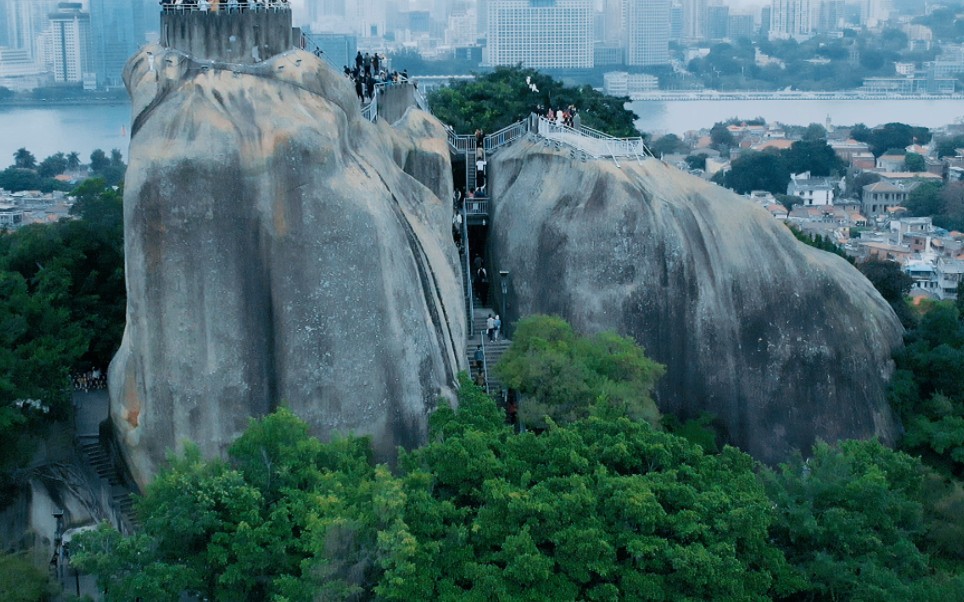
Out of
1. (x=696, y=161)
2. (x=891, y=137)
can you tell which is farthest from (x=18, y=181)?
(x=891, y=137)

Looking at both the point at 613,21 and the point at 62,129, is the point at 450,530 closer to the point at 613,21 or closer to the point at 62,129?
the point at 62,129

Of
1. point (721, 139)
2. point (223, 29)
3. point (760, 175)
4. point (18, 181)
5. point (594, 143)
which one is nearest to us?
point (223, 29)

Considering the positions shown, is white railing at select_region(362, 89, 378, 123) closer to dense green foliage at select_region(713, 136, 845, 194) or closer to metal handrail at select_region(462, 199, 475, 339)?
metal handrail at select_region(462, 199, 475, 339)

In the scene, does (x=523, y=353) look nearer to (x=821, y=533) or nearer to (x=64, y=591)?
(x=821, y=533)

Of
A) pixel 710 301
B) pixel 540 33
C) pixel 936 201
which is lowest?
pixel 936 201

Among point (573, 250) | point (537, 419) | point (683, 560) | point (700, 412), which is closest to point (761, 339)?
point (700, 412)

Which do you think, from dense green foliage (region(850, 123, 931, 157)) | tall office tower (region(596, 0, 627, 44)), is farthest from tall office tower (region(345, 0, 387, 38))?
dense green foliage (region(850, 123, 931, 157))
